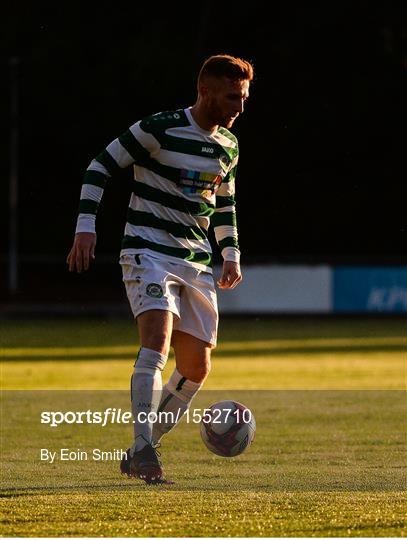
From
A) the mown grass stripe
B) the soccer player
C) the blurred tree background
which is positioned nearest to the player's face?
the soccer player

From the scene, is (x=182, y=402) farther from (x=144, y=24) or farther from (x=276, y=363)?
(x=144, y=24)

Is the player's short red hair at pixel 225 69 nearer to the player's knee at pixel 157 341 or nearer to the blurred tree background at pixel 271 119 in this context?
the player's knee at pixel 157 341

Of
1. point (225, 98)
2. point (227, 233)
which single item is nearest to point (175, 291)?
point (227, 233)

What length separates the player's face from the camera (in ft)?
24.5

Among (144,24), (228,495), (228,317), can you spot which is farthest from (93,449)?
(144,24)

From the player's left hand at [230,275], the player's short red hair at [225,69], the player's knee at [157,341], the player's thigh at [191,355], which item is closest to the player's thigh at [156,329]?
the player's knee at [157,341]

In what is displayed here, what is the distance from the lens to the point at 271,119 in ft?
148

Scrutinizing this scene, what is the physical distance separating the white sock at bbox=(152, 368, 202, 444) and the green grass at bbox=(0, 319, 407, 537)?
294 millimetres

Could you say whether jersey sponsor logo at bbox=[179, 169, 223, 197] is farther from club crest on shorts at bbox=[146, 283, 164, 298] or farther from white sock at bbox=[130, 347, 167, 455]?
white sock at bbox=[130, 347, 167, 455]

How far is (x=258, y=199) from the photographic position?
148 feet

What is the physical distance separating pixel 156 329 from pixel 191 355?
0.45 meters

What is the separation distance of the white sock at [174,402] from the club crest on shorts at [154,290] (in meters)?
0.60

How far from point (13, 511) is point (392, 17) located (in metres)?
41.0

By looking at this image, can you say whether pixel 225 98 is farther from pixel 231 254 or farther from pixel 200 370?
pixel 200 370
